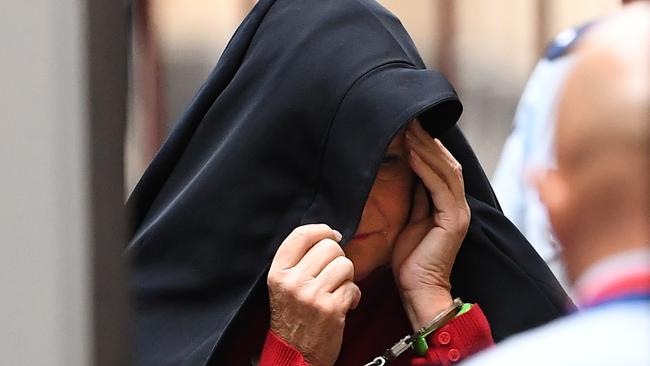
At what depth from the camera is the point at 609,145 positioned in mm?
1069

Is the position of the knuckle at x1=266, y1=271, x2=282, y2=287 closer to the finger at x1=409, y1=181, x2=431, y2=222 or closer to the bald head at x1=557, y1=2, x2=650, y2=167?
the finger at x1=409, y1=181, x2=431, y2=222

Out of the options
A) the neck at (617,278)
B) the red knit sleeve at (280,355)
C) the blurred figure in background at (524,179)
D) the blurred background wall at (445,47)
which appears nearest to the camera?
the neck at (617,278)

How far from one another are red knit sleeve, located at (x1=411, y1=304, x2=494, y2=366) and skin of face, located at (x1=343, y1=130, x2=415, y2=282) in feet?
0.60

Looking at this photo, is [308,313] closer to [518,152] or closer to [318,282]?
[318,282]

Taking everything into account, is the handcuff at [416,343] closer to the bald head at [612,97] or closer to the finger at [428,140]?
the finger at [428,140]

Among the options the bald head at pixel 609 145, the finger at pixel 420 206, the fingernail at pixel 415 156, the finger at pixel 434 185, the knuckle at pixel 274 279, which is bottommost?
the knuckle at pixel 274 279

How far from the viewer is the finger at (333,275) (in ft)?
7.07

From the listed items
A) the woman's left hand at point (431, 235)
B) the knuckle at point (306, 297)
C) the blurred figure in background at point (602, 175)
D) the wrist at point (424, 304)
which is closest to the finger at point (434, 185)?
the woman's left hand at point (431, 235)

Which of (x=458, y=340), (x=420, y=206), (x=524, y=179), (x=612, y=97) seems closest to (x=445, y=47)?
(x=524, y=179)

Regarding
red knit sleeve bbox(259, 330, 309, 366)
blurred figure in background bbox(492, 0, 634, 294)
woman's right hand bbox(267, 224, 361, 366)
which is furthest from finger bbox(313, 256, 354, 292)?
blurred figure in background bbox(492, 0, 634, 294)

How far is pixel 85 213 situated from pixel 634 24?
19.0 inches

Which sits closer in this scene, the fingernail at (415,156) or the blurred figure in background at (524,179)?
the fingernail at (415,156)

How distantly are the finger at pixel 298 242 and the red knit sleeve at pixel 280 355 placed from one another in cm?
12

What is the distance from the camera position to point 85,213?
0.91m
